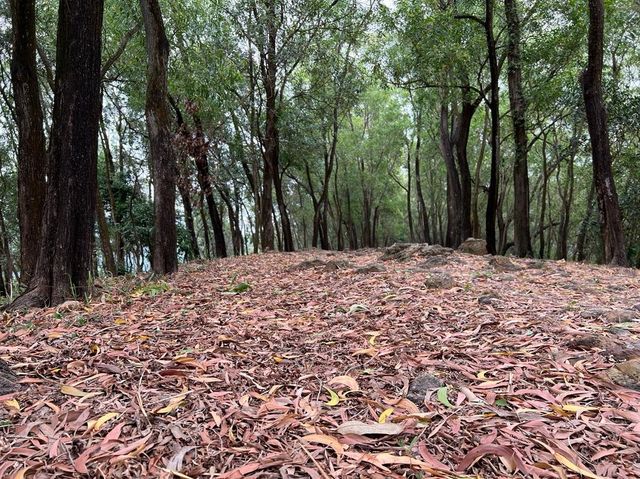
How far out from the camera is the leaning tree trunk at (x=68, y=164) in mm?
4094

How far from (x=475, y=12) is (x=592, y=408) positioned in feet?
37.4

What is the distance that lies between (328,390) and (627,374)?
4.79ft

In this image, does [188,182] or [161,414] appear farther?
[188,182]

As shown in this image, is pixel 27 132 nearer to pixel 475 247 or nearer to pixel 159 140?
pixel 159 140

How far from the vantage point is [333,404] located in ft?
6.36

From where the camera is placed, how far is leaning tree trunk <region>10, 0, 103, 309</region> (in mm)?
4094

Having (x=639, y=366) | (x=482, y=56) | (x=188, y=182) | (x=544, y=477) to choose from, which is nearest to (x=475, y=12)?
(x=482, y=56)

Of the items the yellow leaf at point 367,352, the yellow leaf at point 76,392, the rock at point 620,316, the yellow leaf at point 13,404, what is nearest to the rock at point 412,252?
the rock at point 620,316

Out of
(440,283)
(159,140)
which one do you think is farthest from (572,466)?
(159,140)

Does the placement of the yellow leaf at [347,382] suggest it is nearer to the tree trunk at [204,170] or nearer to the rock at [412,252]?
the rock at [412,252]

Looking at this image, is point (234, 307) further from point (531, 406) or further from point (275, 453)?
point (531, 406)

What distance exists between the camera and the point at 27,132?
228 inches

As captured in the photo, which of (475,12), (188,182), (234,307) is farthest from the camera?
(188,182)

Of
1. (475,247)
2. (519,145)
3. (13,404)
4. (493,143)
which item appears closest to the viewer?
(13,404)
